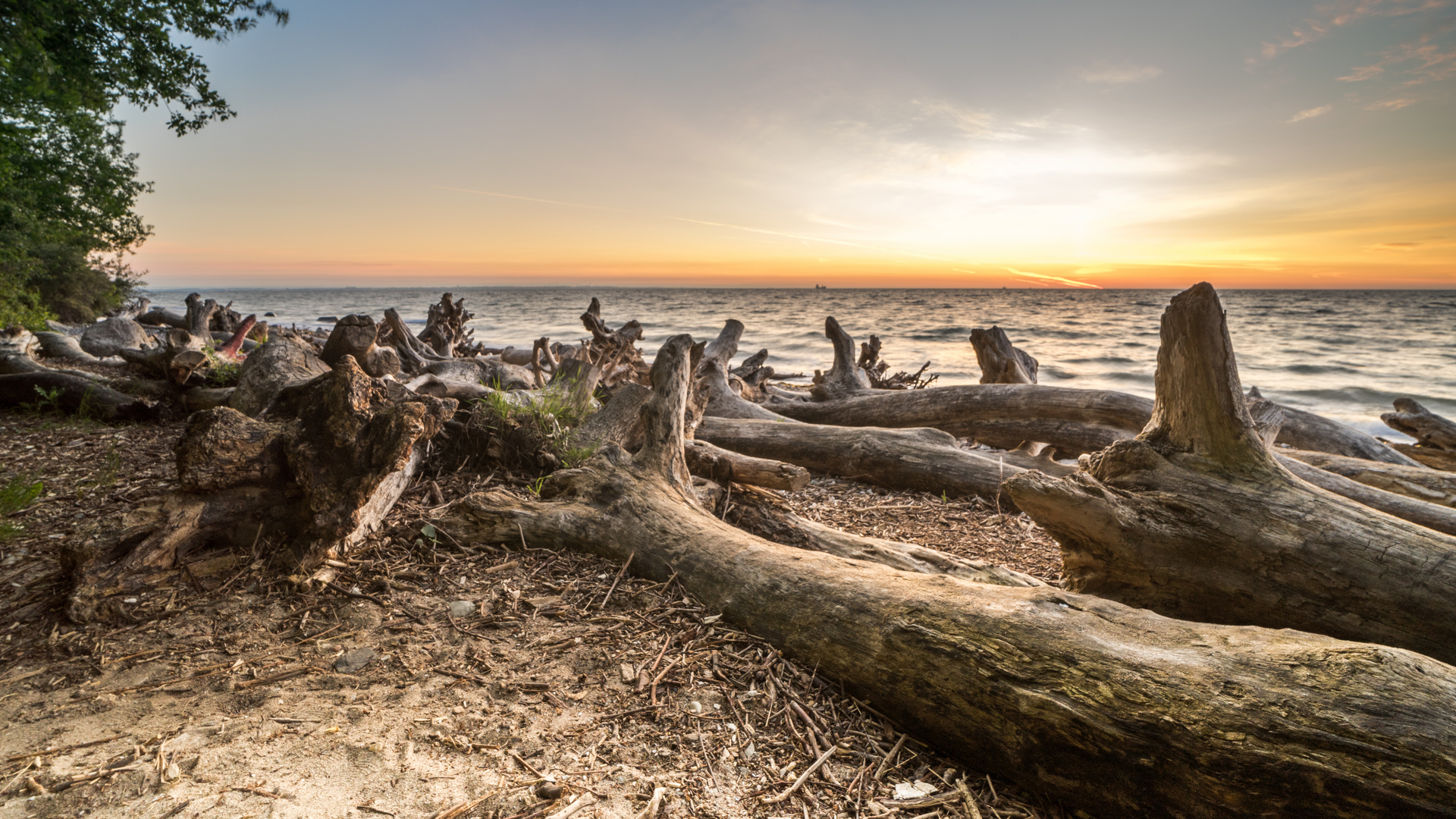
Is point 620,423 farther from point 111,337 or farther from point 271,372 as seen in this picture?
point 111,337

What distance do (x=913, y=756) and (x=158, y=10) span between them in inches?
318

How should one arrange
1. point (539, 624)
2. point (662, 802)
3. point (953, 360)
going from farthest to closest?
point (953, 360), point (539, 624), point (662, 802)

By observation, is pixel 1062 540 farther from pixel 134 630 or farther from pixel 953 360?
pixel 953 360

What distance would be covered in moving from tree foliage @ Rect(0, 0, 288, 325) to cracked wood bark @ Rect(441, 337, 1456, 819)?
6.04 metres

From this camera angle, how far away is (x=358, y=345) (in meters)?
5.47

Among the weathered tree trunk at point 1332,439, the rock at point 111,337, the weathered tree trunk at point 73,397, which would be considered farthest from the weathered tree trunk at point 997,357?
the rock at point 111,337

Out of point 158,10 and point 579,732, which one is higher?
point 158,10

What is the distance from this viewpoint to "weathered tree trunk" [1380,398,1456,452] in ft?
24.1

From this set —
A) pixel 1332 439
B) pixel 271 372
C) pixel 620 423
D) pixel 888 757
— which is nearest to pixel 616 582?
pixel 888 757

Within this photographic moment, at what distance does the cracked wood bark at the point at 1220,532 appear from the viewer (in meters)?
2.78

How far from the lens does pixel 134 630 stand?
2312 mm

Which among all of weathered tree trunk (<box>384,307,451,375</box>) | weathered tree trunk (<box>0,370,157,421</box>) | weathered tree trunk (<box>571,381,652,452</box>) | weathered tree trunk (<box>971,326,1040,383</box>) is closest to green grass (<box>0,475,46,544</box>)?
weathered tree trunk (<box>0,370,157,421</box>)

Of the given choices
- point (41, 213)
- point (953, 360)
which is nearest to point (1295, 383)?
point (953, 360)

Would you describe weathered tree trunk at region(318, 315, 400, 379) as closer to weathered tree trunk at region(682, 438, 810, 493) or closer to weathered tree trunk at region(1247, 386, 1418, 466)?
weathered tree trunk at region(682, 438, 810, 493)
